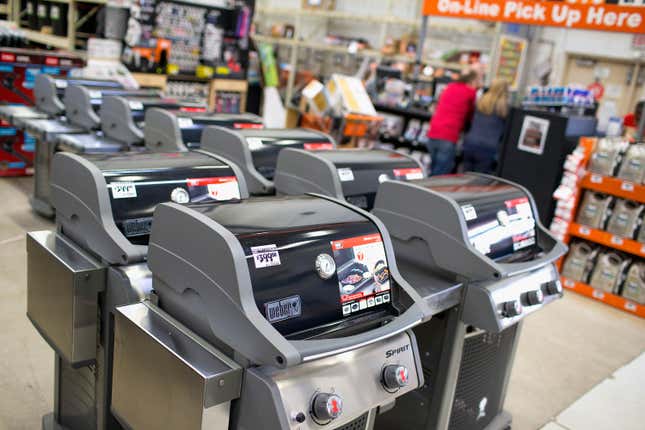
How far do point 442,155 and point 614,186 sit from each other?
1.68m

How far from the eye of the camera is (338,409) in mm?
1477

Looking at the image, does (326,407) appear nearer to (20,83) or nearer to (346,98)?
(346,98)

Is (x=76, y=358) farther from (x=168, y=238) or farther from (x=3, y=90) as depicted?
(x=3, y=90)

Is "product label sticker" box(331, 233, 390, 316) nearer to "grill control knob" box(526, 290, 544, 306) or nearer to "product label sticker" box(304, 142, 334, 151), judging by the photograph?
"grill control knob" box(526, 290, 544, 306)

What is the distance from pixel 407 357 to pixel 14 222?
3.91 meters

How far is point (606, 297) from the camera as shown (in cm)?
477

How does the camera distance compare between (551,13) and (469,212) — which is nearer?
(469,212)

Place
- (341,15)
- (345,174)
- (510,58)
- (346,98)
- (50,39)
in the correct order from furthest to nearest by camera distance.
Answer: (341,15), (510,58), (50,39), (346,98), (345,174)

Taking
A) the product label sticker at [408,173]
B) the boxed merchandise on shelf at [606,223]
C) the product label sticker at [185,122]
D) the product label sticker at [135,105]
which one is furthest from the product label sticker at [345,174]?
the boxed merchandise on shelf at [606,223]

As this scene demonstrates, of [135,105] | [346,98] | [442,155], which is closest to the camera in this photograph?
[135,105]

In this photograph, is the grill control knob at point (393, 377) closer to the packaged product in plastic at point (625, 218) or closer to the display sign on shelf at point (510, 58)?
the packaged product in plastic at point (625, 218)

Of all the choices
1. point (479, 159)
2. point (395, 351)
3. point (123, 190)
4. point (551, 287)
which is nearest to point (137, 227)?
point (123, 190)

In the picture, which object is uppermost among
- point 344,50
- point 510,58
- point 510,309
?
point 510,58

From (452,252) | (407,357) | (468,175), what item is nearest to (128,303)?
(407,357)
